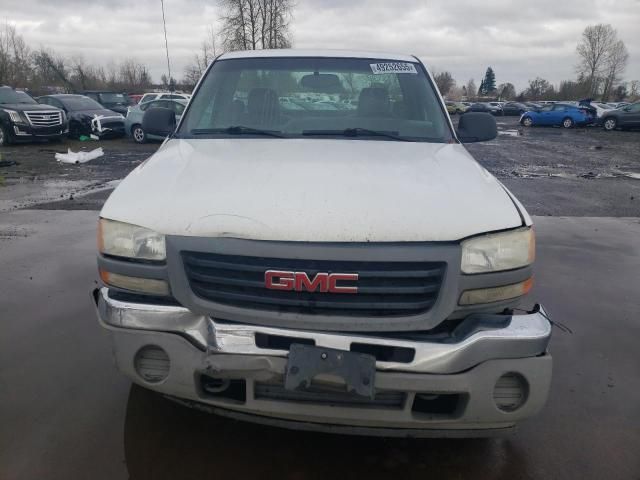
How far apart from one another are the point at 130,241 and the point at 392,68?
8.07 ft

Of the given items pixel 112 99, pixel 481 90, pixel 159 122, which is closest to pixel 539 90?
pixel 481 90

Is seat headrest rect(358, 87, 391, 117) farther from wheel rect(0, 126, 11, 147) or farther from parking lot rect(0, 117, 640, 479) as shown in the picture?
wheel rect(0, 126, 11, 147)

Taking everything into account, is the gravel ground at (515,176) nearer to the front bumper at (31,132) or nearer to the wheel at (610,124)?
the front bumper at (31,132)

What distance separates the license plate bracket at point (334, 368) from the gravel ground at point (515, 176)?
651 centimetres

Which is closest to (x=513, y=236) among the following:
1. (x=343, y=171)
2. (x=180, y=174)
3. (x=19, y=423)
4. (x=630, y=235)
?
(x=343, y=171)

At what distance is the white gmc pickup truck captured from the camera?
Result: 6.49ft

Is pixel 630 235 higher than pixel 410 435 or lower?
lower

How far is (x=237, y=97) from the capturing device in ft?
11.6

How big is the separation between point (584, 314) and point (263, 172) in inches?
121

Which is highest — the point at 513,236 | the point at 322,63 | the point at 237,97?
the point at 322,63

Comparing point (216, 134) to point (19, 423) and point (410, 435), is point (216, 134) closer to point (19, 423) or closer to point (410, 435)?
point (19, 423)

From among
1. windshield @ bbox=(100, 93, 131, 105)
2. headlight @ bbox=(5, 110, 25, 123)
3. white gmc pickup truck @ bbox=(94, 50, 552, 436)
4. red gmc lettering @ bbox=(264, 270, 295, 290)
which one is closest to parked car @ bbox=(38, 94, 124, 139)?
headlight @ bbox=(5, 110, 25, 123)

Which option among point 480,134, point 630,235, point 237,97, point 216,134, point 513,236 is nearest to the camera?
point 513,236

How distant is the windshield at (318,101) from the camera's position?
333cm
